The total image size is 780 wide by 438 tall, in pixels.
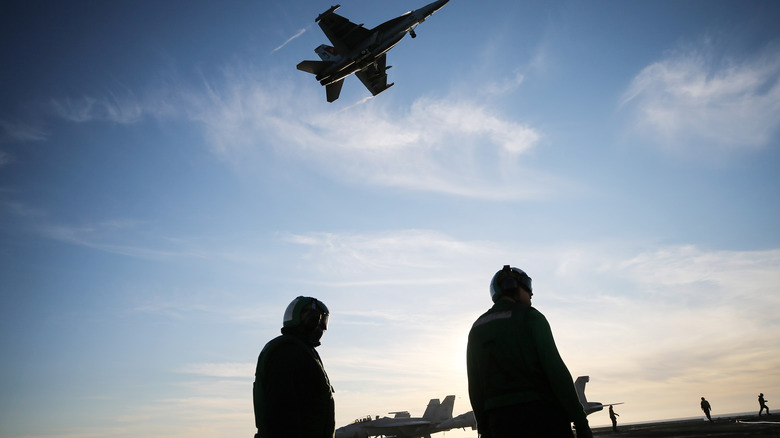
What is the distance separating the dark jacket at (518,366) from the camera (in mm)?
3727

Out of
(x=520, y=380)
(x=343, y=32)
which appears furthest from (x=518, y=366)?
(x=343, y=32)

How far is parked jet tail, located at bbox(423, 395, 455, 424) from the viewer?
159 ft

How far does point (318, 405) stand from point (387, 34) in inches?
1301

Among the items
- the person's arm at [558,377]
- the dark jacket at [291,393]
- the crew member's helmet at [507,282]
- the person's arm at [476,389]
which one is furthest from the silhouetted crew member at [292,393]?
the person's arm at [558,377]

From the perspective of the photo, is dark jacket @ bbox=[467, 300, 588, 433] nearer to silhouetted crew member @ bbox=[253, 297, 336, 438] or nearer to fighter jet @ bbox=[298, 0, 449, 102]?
silhouetted crew member @ bbox=[253, 297, 336, 438]

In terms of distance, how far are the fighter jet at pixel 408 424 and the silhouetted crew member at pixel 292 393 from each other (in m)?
41.1

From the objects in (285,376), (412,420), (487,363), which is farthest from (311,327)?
(412,420)

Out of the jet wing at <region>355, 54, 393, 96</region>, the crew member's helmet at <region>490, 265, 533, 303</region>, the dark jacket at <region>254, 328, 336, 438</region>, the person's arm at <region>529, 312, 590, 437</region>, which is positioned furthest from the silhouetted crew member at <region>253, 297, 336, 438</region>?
the jet wing at <region>355, 54, 393, 96</region>

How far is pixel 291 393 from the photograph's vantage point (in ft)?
14.0

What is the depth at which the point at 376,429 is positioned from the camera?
4184 centimetres

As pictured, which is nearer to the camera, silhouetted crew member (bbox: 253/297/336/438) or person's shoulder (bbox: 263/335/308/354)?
silhouetted crew member (bbox: 253/297/336/438)

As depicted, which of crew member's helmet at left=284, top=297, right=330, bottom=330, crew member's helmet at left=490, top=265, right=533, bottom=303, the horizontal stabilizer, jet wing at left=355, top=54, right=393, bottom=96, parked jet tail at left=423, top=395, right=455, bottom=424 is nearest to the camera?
crew member's helmet at left=490, top=265, right=533, bottom=303

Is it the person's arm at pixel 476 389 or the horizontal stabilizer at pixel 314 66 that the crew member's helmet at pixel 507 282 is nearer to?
the person's arm at pixel 476 389

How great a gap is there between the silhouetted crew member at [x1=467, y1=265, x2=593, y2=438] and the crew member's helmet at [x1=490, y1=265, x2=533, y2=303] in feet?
0.75
